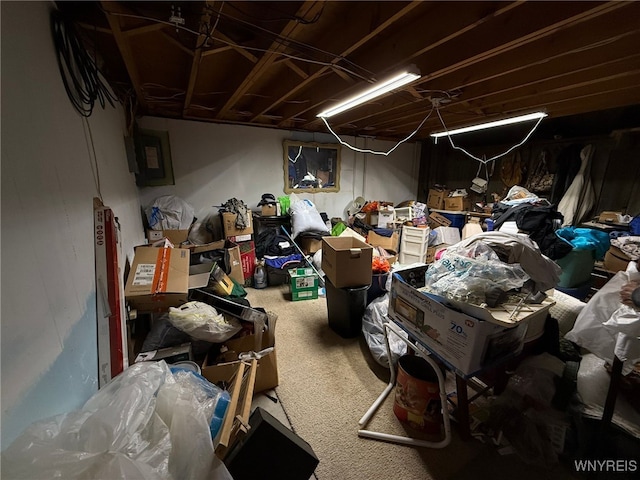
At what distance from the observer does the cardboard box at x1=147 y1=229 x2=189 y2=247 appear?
3297 mm

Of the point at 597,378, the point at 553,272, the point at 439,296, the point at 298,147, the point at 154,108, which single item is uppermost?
the point at 154,108

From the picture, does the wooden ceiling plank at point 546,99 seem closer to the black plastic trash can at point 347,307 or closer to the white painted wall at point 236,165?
the white painted wall at point 236,165

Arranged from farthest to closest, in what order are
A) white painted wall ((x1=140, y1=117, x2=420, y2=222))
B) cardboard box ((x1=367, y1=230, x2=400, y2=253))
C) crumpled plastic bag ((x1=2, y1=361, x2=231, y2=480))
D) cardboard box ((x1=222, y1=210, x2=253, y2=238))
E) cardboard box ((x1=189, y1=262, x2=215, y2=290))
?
cardboard box ((x1=367, y1=230, x2=400, y2=253)) → white painted wall ((x1=140, y1=117, x2=420, y2=222)) → cardboard box ((x1=222, y1=210, x2=253, y2=238)) → cardboard box ((x1=189, y1=262, x2=215, y2=290)) → crumpled plastic bag ((x1=2, y1=361, x2=231, y2=480))

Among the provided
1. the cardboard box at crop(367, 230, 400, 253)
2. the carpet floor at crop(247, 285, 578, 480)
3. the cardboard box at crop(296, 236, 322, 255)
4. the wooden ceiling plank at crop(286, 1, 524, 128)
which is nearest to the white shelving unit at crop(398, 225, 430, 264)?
the cardboard box at crop(367, 230, 400, 253)

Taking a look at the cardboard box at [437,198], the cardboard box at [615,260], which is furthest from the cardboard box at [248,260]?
the cardboard box at [615,260]

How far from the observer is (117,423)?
0.79 m

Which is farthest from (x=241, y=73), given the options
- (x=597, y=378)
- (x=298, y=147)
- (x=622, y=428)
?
(x=622, y=428)

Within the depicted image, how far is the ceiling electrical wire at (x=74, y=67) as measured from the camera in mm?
1242

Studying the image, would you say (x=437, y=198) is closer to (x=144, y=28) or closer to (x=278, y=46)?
(x=278, y=46)

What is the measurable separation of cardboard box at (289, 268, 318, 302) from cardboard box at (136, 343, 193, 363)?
1510mm

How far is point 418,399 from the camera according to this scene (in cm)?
145

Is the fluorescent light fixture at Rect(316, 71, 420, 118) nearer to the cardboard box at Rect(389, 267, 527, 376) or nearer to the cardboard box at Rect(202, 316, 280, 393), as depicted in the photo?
the cardboard box at Rect(389, 267, 527, 376)

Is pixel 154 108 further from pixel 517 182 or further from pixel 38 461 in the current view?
pixel 517 182

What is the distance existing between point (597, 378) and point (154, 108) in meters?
4.93
